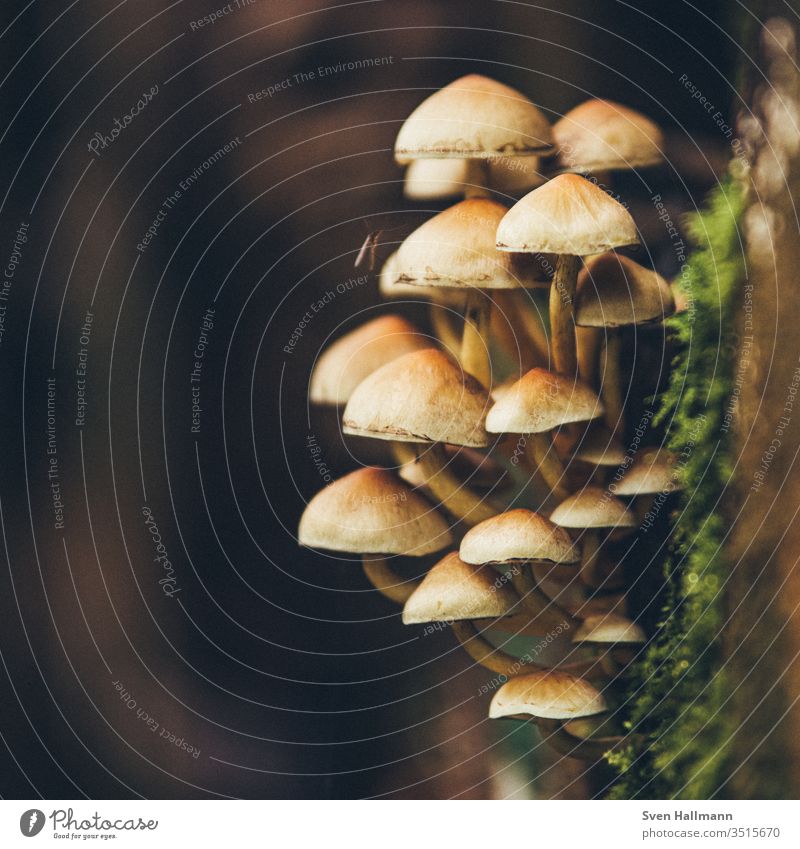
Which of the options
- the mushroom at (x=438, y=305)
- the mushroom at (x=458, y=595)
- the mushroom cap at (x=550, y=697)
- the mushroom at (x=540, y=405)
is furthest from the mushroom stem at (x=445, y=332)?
the mushroom cap at (x=550, y=697)

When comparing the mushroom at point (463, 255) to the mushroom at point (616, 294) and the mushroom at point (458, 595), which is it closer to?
the mushroom at point (616, 294)

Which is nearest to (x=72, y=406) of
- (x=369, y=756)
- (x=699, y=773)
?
(x=369, y=756)

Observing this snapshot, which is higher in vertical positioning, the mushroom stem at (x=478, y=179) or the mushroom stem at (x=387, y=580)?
the mushroom stem at (x=478, y=179)

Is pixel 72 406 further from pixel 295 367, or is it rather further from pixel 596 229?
pixel 596 229

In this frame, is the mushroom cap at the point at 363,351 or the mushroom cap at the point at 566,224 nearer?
the mushroom cap at the point at 566,224

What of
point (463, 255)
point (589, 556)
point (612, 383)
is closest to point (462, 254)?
point (463, 255)

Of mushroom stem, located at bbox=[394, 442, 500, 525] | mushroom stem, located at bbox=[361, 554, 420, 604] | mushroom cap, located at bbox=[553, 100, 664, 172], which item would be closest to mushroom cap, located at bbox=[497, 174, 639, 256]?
mushroom cap, located at bbox=[553, 100, 664, 172]

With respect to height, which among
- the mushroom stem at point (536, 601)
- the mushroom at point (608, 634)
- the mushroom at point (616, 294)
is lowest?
the mushroom at point (608, 634)
